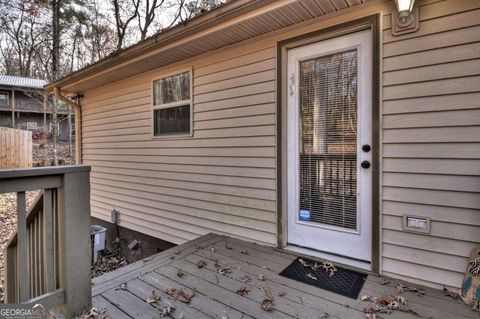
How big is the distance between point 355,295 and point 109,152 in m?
4.97

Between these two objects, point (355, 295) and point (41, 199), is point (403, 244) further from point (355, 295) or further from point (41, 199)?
point (41, 199)

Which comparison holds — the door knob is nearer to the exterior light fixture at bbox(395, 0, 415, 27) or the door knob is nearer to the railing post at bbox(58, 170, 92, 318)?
the exterior light fixture at bbox(395, 0, 415, 27)

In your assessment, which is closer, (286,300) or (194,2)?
(286,300)

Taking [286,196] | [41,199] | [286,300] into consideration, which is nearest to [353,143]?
[286,196]

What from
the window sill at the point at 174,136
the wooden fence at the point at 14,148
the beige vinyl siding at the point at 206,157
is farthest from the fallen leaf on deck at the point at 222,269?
the wooden fence at the point at 14,148

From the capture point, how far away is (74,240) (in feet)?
5.49

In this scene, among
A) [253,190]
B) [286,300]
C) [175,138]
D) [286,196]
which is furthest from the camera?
[175,138]

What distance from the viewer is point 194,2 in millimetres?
9219

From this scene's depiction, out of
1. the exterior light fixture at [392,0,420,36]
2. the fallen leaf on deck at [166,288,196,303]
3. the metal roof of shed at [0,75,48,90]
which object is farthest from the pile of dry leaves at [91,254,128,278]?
the metal roof of shed at [0,75,48,90]

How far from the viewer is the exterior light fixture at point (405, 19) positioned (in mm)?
2090

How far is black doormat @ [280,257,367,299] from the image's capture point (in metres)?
2.11

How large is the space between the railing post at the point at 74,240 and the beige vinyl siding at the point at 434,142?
7.46 feet

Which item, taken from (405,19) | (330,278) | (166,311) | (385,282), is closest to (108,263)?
(166,311)

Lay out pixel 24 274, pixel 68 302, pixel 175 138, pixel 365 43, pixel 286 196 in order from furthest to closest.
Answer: pixel 175 138 < pixel 286 196 < pixel 365 43 < pixel 68 302 < pixel 24 274
